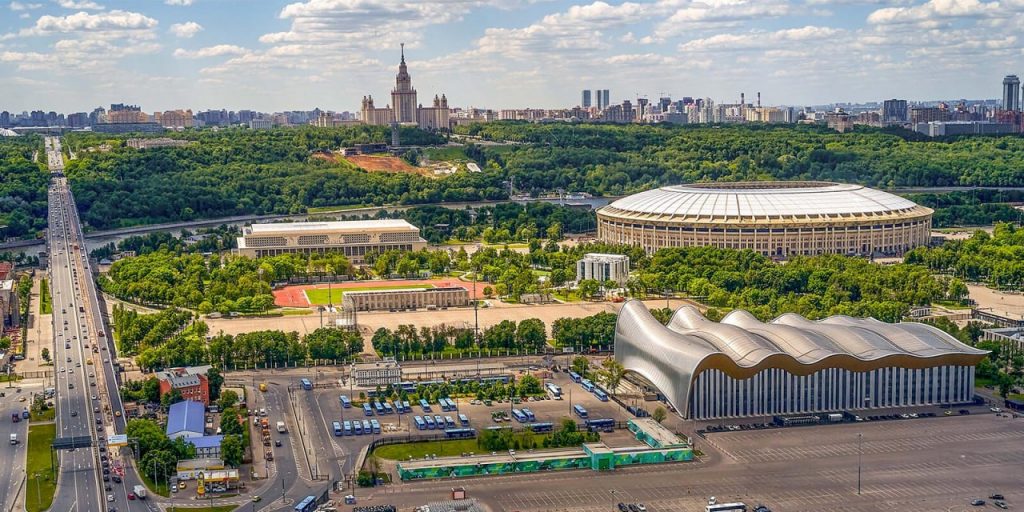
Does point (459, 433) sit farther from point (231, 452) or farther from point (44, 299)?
point (44, 299)

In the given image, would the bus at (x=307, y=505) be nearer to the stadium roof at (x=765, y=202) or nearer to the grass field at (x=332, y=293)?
the grass field at (x=332, y=293)

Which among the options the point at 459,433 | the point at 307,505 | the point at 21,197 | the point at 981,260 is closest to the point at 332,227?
the point at 21,197

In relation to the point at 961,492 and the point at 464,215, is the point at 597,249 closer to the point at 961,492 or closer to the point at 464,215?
the point at 464,215

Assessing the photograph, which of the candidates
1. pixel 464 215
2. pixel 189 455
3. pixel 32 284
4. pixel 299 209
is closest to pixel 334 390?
pixel 189 455

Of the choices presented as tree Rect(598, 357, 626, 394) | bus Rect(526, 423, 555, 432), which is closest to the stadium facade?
tree Rect(598, 357, 626, 394)

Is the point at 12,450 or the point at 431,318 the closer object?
the point at 12,450

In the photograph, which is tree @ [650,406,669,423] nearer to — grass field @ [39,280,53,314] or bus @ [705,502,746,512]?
bus @ [705,502,746,512]
